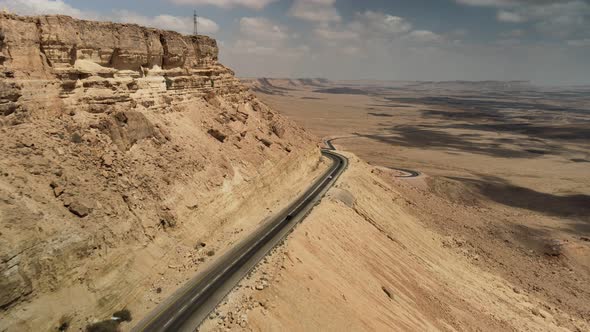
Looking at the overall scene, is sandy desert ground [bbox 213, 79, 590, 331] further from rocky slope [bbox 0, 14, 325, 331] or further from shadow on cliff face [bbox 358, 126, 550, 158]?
shadow on cliff face [bbox 358, 126, 550, 158]

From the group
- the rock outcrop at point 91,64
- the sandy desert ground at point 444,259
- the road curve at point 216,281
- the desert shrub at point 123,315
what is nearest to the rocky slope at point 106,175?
the rock outcrop at point 91,64

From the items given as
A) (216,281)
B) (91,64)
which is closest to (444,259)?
(216,281)

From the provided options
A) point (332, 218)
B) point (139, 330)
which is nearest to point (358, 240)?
point (332, 218)

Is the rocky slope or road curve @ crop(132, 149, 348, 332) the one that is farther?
road curve @ crop(132, 149, 348, 332)

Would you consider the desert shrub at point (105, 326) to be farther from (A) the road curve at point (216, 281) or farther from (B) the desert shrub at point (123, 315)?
(A) the road curve at point (216, 281)

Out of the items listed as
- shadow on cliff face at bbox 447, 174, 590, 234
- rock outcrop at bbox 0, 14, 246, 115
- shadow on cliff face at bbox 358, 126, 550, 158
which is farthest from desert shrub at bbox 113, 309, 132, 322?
shadow on cliff face at bbox 358, 126, 550, 158

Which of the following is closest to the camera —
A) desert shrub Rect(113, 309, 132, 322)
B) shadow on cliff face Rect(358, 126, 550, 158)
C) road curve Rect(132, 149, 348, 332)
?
desert shrub Rect(113, 309, 132, 322)
